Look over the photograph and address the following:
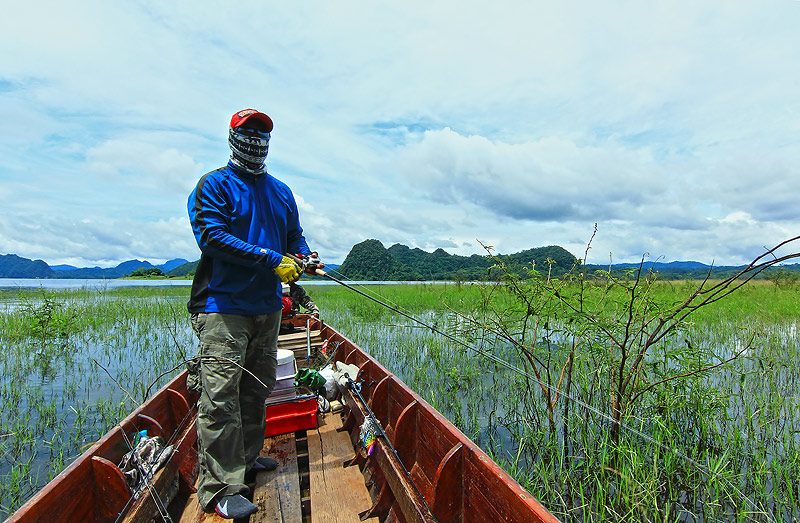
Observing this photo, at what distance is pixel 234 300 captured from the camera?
7.08ft

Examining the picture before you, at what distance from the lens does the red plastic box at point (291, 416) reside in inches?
119

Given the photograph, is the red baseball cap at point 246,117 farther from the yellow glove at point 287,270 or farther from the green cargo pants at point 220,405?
the green cargo pants at point 220,405

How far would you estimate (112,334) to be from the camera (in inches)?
367

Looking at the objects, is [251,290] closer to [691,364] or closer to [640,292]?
[640,292]

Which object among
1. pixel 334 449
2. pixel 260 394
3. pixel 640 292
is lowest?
pixel 334 449

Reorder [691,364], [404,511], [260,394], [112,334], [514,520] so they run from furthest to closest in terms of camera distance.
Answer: [112,334] → [691,364] → [260,394] → [404,511] → [514,520]

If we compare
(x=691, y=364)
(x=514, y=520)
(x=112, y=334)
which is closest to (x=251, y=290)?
(x=514, y=520)

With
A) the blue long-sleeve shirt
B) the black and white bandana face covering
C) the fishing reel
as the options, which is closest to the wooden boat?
the blue long-sleeve shirt

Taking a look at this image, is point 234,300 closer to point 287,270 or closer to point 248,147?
point 287,270

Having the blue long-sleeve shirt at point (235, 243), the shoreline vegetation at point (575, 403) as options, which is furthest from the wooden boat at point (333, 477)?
the blue long-sleeve shirt at point (235, 243)

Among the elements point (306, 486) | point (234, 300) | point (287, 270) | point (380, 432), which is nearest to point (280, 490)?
point (306, 486)

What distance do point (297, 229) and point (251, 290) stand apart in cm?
66

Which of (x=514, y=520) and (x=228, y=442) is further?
(x=228, y=442)

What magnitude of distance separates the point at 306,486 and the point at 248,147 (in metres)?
2.07
